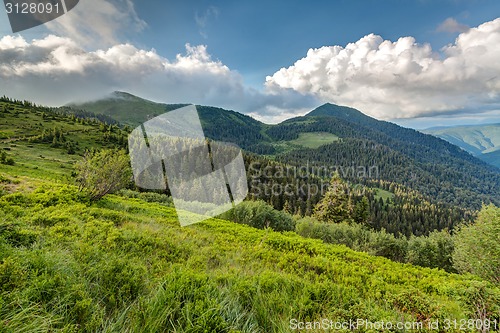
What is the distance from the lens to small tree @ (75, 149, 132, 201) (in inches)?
802

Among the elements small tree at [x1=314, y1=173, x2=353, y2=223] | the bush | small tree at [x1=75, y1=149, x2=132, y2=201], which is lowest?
small tree at [x1=314, y1=173, x2=353, y2=223]

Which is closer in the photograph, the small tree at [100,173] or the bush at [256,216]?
the small tree at [100,173]

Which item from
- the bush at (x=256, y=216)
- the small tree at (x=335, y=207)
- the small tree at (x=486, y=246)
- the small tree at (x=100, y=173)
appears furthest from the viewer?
the small tree at (x=335, y=207)

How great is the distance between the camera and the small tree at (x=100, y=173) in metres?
20.4

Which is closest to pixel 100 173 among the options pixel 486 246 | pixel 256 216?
pixel 256 216

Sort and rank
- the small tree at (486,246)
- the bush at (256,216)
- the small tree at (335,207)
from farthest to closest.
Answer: the small tree at (335,207) < the bush at (256,216) < the small tree at (486,246)

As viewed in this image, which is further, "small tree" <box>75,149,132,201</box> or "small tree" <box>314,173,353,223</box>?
"small tree" <box>314,173,353,223</box>

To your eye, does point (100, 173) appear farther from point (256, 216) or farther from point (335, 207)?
point (335, 207)

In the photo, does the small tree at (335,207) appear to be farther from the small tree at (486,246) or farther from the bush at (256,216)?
the small tree at (486,246)

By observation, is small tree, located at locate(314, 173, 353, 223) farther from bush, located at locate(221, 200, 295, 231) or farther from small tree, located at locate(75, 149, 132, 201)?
small tree, located at locate(75, 149, 132, 201)

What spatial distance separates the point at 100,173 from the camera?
69.1 feet

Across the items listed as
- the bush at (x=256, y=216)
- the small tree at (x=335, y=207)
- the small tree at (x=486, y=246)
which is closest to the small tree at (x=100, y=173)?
the bush at (x=256, y=216)

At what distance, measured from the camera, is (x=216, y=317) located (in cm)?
354

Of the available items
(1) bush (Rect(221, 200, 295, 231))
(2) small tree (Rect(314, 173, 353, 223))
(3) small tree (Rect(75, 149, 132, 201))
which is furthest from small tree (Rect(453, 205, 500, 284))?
(3) small tree (Rect(75, 149, 132, 201))
